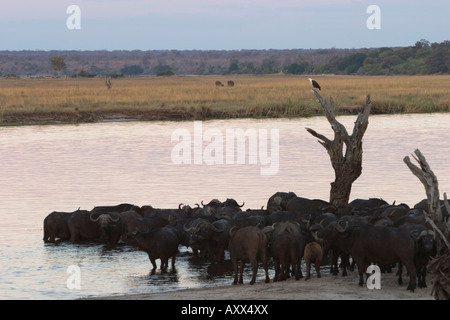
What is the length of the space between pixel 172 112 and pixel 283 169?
22.5 metres

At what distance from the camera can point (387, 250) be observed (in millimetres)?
12898

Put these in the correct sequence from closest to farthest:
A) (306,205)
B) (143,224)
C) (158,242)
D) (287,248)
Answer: (287,248) < (158,242) < (143,224) < (306,205)

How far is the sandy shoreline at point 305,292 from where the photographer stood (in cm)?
1228

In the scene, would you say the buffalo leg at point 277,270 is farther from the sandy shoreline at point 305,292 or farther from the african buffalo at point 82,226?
the african buffalo at point 82,226

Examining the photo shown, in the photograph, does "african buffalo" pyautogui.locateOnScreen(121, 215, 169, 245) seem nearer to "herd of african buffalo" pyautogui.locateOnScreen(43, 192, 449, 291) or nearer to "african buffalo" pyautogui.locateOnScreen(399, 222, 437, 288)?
"herd of african buffalo" pyautogui.locateOnScreen(43, 192, 449, 291)

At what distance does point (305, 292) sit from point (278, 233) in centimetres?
162

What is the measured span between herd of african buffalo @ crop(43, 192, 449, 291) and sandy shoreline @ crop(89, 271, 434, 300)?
0.73 feet

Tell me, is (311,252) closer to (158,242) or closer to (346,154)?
(158,242)

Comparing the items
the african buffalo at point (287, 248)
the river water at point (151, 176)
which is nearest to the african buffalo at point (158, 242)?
the river water at point (151, 176)

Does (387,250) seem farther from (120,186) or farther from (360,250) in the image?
(120,186)

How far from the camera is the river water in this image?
603 inches

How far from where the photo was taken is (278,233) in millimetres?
14062

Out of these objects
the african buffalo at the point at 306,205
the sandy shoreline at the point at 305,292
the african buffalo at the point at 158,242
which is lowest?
the sandy shoreline at the point at 305,292

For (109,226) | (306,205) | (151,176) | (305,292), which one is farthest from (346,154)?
(151,176)
